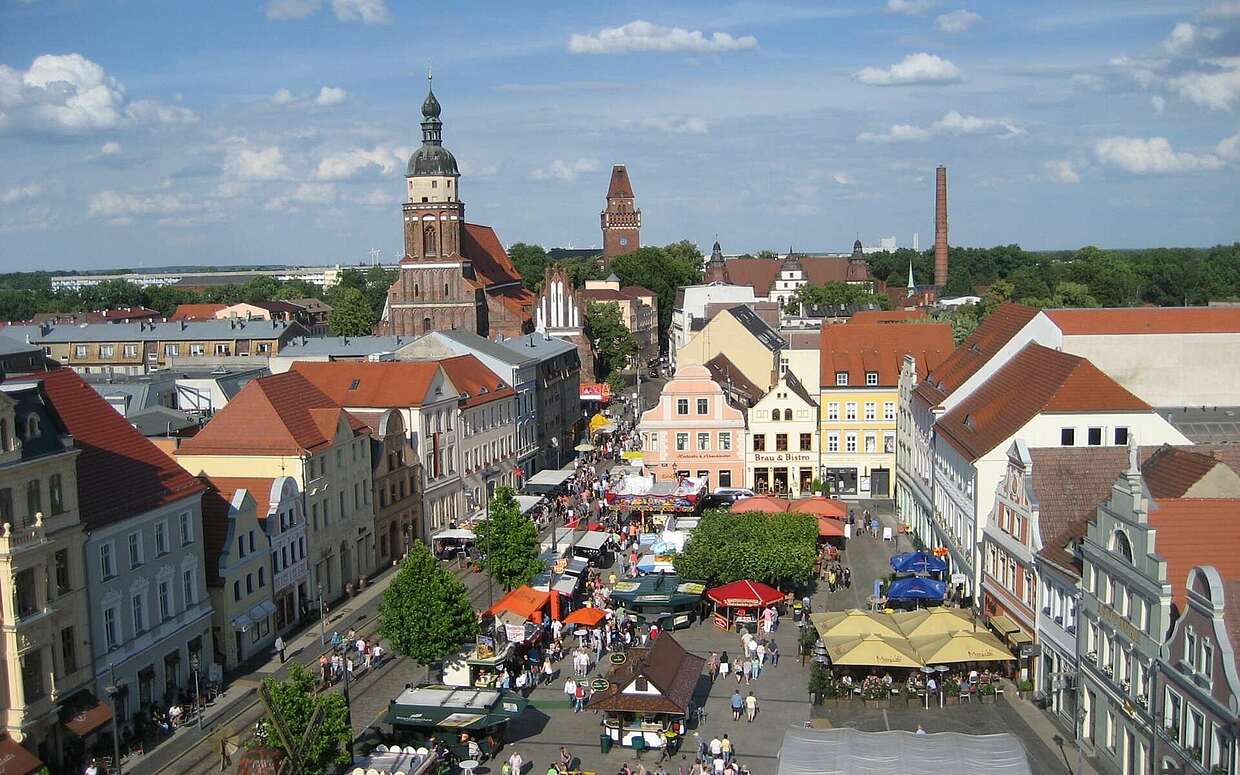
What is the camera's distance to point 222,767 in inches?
1238

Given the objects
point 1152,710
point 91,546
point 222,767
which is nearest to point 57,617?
point 91,546

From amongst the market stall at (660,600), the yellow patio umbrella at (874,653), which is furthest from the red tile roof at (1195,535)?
the market stall at (660,600)

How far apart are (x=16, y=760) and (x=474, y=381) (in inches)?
1630

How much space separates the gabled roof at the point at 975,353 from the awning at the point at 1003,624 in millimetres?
16289

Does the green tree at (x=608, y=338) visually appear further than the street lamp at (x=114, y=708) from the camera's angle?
Yes

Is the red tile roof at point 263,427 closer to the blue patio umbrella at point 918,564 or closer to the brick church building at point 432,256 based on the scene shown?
the blue patio umbrella at point 918,564

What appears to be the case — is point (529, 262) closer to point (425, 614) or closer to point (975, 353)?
point (975, 353)

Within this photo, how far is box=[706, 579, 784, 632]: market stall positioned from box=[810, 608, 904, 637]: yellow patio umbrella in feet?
12.1

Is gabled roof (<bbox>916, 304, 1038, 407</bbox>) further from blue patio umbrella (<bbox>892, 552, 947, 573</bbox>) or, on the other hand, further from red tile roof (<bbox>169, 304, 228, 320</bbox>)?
red tile roof (<bbox>169, 304, 228, 320</bbox>)

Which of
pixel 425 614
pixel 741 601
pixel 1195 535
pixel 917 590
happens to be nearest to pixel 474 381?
pixel 741 601

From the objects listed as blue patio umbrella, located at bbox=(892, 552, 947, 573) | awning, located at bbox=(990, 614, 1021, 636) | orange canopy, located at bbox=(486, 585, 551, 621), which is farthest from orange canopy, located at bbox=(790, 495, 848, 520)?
orange canopy, located at bbox=(486, 585, 551, 621)

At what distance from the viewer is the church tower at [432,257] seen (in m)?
102

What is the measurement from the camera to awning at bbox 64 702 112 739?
3112cm

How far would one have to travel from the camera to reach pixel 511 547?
4484 centimetres
